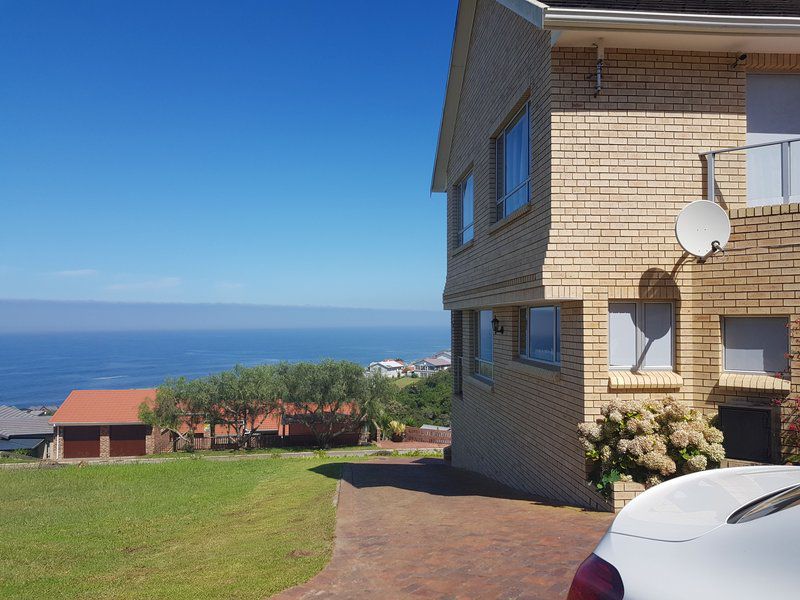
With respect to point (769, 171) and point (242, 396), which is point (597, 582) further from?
point (242, 396)

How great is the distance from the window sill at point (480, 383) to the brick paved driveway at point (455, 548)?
3249mm

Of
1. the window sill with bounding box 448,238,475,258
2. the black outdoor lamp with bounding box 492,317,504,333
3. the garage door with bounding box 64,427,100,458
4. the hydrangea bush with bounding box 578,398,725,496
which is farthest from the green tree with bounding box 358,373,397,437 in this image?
the hydrangea bush with bounding box 578,398,725,496

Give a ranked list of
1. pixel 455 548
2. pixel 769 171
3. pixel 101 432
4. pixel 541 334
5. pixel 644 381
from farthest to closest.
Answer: pixel 101 432 → pixel 541 334 → pixel 769 171 → pixel 644 381 → pixel 455 548

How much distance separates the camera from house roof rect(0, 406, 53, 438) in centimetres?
3909

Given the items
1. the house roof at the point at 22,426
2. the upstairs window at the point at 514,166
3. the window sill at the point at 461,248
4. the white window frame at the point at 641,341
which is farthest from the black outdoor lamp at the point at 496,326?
the house roof at the point at 22,426

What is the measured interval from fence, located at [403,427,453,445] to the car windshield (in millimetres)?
40131

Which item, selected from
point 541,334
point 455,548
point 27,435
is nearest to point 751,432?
point 541,334

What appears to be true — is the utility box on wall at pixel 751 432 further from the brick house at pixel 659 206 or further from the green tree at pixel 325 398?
the green tree at pixel 325 398

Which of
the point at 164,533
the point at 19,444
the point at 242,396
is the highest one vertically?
the point at 164,533

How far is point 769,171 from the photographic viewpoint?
25.1 ft

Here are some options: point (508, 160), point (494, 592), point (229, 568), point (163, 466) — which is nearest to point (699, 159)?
point (508, 160)

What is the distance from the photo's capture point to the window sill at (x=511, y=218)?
351 inches

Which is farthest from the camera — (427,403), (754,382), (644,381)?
(427,403)

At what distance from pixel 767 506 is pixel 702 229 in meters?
5.75
